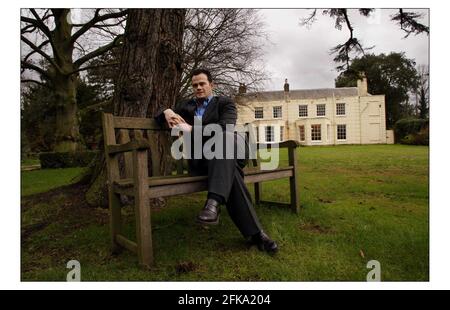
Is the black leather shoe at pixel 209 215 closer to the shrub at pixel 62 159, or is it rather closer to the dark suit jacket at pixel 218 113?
the dark suit jacket at pixel 218 113

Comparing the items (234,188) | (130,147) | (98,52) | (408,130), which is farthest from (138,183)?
(408,130)

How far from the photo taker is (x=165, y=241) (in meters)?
2.64

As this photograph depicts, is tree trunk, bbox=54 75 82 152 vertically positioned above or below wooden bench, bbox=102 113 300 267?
above

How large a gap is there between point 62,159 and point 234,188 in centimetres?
1093

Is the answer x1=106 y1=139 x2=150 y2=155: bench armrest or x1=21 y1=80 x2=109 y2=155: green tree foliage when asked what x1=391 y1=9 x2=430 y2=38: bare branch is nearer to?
x1=106 y1=139 x2=150 y2=155: bench armrest

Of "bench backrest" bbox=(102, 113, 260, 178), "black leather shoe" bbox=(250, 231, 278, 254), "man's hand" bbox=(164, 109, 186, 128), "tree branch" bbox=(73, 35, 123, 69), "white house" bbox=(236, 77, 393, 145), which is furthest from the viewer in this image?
"white house" bbox=(236, 77, 393, 145)

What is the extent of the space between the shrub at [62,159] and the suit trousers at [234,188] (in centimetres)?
1011

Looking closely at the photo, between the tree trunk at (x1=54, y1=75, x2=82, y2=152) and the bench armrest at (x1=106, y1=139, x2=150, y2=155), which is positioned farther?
the tree trunk at (x1=54, y1=75, x2=82, y2=152)

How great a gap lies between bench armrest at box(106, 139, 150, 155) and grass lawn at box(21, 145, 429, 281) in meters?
0.89

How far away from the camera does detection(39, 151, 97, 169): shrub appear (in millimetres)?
11148

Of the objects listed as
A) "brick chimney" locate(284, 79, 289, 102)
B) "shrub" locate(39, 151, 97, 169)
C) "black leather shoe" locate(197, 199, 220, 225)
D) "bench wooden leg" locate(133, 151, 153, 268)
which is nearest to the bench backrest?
"bench wooden leg" locate(133, 151, 153, 268)

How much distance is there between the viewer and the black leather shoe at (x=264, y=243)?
2374 millimetres

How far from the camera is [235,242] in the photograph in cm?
263
